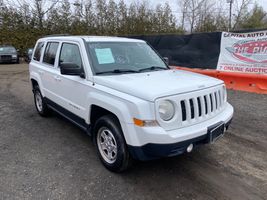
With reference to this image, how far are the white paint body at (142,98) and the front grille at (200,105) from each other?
0.13 ft

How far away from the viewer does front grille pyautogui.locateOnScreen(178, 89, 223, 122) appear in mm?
2947

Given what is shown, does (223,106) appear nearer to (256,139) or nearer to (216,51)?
(256,139)

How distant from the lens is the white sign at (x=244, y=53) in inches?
299

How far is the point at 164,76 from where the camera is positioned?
12.0 ft

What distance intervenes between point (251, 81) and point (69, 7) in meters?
23.0

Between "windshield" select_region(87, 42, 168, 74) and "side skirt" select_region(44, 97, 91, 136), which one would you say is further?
"side skirt" select_region(44, 97, 91, 136)

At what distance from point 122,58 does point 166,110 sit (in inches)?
59.5

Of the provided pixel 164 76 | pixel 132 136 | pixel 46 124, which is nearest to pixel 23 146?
pixel 46 124

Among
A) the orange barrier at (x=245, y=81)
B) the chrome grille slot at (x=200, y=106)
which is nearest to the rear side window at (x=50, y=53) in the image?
the chrome grille slot at (x=200, y=106)

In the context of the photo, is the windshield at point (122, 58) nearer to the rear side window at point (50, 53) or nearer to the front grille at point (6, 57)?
the rear side window at point (50, 53)

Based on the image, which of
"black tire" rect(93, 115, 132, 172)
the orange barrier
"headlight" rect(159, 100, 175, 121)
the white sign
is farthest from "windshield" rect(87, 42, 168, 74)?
the white sign

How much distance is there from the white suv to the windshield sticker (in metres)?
0.02

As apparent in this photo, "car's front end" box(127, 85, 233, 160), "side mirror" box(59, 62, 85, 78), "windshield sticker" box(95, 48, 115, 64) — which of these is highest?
"windshield sticker" box(95, 48, 115, 64)

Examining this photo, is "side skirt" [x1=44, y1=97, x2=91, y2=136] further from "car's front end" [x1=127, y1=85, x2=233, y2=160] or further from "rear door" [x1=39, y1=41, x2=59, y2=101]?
"car's front end" [x1=127, y1=85, x2=233, y2=160]
